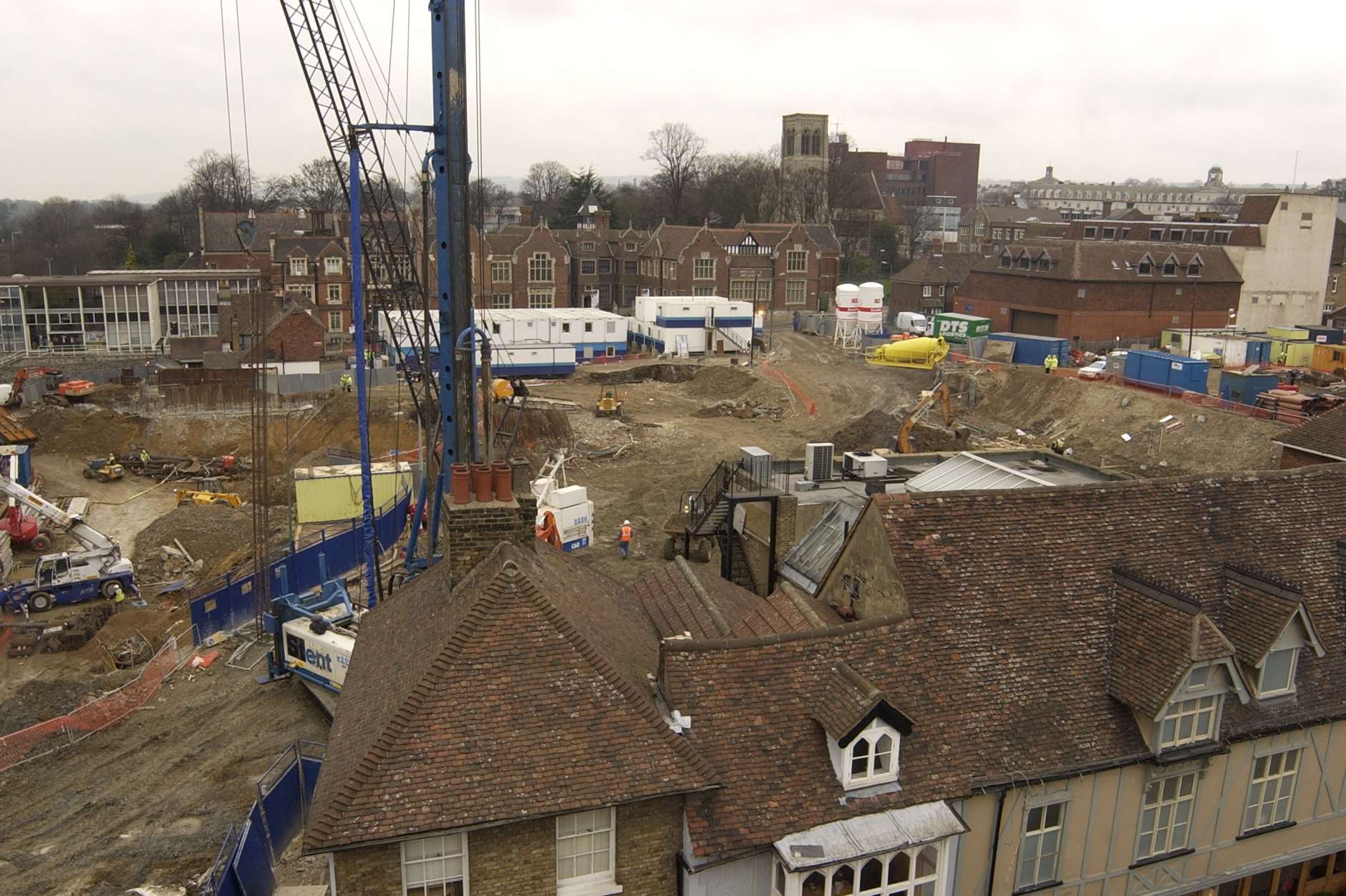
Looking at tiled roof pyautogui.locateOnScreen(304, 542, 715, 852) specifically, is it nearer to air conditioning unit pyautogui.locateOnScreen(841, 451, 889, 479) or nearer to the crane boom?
air conditioning unit pyautogui.locateOnScreen(841, 451, 889, 479)

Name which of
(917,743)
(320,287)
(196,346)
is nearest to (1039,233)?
(320,287)

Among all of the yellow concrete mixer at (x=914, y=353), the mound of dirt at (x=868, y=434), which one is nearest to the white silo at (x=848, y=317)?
the yellow concrete mixer at (x=914, y=353)

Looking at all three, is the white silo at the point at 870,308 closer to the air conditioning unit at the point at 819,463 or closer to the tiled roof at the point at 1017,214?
the air conditioning unit at the point at 819,463

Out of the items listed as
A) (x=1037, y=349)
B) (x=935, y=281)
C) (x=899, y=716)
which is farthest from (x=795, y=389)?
(x=899, y=716)

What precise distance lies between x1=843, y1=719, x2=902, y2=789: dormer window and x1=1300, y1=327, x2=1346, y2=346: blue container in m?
56.8

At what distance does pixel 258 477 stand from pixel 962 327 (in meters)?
44.9

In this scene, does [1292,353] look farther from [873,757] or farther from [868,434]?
[873,757]

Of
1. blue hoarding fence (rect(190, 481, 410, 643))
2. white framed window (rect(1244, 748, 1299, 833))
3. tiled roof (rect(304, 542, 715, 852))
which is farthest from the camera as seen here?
blue hoarding fence (rect(190, 481, 410, 643))

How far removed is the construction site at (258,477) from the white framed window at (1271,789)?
1172 cm

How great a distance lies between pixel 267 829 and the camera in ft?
53.9

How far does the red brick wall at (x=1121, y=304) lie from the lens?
6278 cm

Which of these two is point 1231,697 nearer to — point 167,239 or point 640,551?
point 640,551

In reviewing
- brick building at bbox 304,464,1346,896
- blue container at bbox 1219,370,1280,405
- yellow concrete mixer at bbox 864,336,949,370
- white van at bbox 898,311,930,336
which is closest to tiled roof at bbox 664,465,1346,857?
brick building at bbox 304,464,1346,896

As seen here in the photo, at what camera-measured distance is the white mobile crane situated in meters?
31.4
